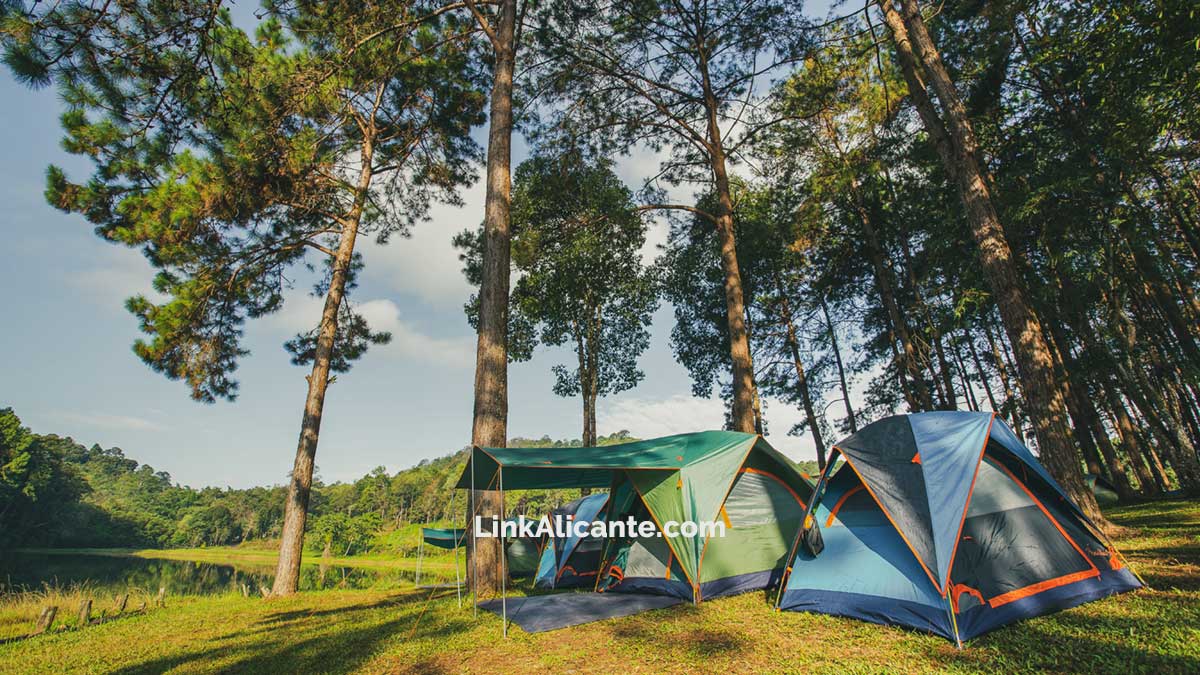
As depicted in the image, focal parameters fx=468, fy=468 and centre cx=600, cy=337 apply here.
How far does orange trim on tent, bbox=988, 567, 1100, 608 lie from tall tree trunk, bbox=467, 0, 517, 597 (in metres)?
4.71

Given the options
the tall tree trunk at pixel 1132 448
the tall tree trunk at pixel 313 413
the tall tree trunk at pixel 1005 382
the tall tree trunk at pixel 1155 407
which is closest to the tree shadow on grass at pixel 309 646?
the tall tree trunk at pixel 313 413

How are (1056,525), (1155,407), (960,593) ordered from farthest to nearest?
1. (1155,407)
2. (1056,525)
3. (960,593)

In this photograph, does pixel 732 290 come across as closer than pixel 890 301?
Yes

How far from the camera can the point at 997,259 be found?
641cm

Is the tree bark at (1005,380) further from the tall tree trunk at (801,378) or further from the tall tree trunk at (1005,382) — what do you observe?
the tall tree trunk at (801,378)

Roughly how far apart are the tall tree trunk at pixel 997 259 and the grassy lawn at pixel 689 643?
1.09 meters

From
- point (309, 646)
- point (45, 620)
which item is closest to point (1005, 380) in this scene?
point (309, 646)

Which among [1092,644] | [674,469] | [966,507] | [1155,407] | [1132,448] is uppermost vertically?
[1155,407]

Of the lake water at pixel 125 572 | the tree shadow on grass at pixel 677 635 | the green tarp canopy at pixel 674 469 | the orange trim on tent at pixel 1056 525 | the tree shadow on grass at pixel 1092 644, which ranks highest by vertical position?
the green tarp canopy at pixel 674 469

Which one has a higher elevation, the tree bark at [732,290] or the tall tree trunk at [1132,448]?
the tree bark at [732,290]

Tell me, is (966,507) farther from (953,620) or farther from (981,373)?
(981,373)

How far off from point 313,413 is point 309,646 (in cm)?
601

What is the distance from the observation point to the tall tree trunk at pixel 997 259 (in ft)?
19.1

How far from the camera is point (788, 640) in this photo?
3805 mm
